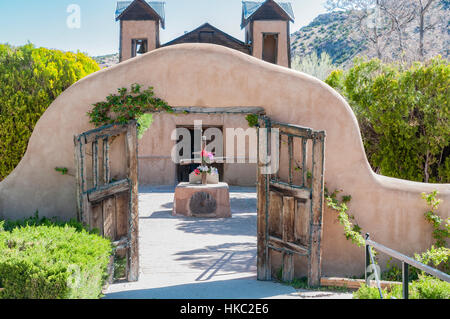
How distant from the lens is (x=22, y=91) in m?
8.30

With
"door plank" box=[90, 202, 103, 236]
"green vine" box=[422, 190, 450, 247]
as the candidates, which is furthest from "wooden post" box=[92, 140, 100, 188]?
"green vine" box=[422, 190, 450, 247]

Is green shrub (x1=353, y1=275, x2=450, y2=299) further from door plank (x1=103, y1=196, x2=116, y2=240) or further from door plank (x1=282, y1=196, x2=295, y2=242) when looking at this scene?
door plank (x1=103, y1=196, x2=116, y2=240)

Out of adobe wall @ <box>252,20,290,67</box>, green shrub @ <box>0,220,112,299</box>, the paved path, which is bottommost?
the paved path

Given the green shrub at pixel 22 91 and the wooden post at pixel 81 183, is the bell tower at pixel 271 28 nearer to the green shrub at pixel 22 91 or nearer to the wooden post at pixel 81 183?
the green shrub at pixel 22 91

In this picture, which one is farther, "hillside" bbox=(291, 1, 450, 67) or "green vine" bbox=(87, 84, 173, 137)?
"hillside" bbox=(291, 1, 450, 67)

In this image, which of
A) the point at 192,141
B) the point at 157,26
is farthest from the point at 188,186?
the point at 157,26

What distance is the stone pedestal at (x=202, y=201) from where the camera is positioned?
1229cm

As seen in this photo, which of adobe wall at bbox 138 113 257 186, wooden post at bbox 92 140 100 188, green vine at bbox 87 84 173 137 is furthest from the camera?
adobe wall at bbox 138 113 257 186

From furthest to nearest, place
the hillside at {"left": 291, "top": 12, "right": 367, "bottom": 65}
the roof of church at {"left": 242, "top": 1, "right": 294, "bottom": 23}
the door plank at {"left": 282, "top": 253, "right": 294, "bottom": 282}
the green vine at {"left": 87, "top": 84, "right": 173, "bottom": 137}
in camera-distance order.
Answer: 1. the hillside at {"left": 291, "top": 12, "right": 367, "bottom": 65}
2. the roof of church at {"left": 242, "top": 1, "right": 294, "bottom": 23}
3. the door plank at {"left": 282, "top": 253, "right": 294, "bottom": 282}
4. the green vine at {"left": 87, "top": 84, "right": 173, "bottom": 137}

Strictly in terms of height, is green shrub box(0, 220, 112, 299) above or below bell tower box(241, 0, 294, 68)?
below

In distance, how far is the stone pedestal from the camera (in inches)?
484

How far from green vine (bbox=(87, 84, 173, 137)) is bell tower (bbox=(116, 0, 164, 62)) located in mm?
13130

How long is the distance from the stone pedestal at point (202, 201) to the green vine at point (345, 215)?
5.88 meters

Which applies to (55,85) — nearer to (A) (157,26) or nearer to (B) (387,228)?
Answer: (B) (387,228)
